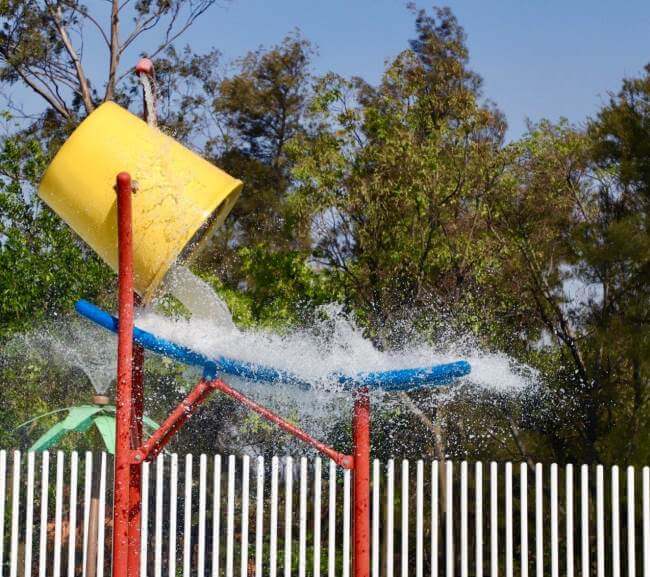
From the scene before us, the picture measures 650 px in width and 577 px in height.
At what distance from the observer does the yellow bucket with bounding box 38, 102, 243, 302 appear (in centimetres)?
424

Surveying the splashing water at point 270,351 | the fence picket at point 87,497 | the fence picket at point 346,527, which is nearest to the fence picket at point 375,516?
the fence picket at point 346,527

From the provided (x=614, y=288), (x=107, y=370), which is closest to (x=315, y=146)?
(x=614, y=288)

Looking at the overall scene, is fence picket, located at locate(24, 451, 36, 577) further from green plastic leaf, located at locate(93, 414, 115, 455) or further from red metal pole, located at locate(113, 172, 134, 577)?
red metal pole, located at locate(113, 172, 134, 577)

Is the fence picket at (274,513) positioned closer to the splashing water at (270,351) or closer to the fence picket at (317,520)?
the fence picket at (317,520)

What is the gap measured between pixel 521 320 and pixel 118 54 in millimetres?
10167

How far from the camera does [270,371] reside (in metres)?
4.31

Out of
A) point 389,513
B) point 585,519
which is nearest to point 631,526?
point 585,519

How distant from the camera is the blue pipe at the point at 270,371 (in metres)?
4.11

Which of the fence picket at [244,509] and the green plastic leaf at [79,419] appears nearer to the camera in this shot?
the fence picket at [244,509]

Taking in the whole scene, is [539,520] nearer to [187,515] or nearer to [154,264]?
[187,515]

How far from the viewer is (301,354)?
4473mm

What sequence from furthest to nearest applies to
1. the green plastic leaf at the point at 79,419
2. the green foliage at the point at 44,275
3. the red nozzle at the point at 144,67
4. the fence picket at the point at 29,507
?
the green foliage at the point at 44,275
the green plastic leaf at the point at 79,419
the fence picket at the point at 29,507
the red nozzle at the point at 144,67

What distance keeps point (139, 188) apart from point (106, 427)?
3.20 m

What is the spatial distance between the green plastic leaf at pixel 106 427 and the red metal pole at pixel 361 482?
10.2 ft
